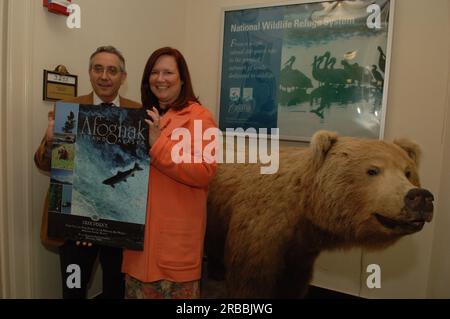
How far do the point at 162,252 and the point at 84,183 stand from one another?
36 cm

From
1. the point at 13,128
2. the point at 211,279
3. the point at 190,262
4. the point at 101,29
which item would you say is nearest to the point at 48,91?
the point at 13,128

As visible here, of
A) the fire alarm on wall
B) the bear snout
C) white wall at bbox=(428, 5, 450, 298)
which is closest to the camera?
the bear snout

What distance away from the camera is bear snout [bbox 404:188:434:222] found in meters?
1.03

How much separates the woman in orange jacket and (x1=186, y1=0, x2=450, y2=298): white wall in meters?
0.58

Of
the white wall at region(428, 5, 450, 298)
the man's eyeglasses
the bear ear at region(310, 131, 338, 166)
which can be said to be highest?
the man's eyeglasses

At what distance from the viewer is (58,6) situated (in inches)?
54.6

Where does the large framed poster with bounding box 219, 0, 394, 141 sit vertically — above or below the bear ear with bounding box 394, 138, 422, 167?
above

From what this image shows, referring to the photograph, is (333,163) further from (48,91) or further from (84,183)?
(48,91)

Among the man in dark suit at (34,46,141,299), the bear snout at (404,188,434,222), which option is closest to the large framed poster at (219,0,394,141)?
the bear snout at (404,188,434,222)

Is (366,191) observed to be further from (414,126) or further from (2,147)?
(2,147)

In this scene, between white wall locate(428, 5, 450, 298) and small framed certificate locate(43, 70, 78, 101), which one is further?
small framed certificate locate(43, 70, 78, 101)

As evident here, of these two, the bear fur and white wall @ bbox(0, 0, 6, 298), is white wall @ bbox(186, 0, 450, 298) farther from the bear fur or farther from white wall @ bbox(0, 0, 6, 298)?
white wall @ bbox(0, 0, 6, 298)

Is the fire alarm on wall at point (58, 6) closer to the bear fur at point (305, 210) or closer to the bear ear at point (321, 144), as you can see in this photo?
the bear fur at point (305, 210)

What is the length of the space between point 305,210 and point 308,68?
629 mm
